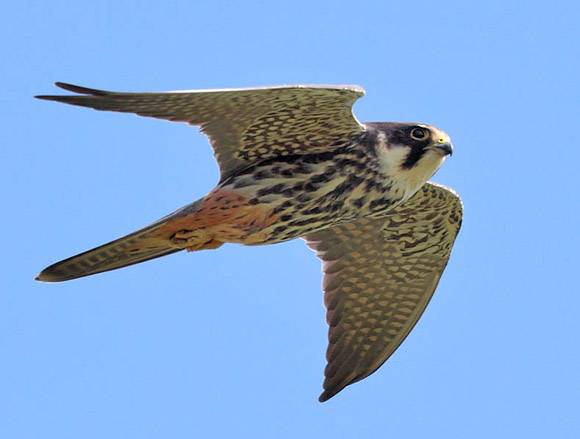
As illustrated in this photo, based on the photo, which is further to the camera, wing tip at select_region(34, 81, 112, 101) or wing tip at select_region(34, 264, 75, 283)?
wing tip at select_region(34, 264, 75, 283)

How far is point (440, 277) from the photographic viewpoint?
9242mm

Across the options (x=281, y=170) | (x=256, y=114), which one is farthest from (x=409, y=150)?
(x=256, y=114)

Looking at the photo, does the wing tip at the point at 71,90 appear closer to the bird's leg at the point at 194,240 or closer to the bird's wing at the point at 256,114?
the bird's wing at the point at 256,114

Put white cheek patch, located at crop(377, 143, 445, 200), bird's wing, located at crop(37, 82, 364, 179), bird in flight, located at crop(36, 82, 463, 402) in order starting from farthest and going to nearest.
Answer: white cheek patch, located at crop(377, 143, 445, 200) → bird in flight, located at crop(36, 82, 463, 402) → bird's wing, located at crop(37, 82, 364, 179)

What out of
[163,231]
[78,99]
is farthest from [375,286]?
[78,99]

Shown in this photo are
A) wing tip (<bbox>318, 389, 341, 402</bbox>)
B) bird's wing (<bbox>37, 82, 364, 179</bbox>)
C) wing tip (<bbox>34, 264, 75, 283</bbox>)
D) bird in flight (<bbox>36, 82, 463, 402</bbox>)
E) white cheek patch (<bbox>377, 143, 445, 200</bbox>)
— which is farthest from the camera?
wing tip (<bbox>318, 389, 341, 402</bbox>)

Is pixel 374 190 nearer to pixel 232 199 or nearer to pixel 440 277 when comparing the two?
pixel 232 199

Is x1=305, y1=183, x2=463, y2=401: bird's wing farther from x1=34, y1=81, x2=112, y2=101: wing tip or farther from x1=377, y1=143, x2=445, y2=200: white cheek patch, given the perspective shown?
x1=34, y1=81, x2=112, y2=101: wing tip

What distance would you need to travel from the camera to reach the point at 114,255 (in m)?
→ 7.64

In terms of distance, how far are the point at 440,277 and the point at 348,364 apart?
112 centimetres

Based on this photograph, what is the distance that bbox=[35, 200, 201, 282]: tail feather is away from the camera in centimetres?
756

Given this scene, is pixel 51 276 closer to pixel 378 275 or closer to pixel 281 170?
pixel 281 170

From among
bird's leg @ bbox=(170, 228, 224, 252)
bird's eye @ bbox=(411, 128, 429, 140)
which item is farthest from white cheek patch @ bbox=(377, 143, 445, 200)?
bird's leg @ bbox=(170, 228, 224, 252)

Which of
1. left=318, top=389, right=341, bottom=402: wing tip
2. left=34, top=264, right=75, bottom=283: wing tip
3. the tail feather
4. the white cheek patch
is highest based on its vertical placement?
the white cheek patch
